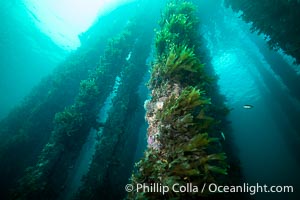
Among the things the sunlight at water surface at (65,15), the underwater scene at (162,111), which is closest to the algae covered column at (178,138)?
the underwater scene at (162,111)

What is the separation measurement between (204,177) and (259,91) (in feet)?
63.8

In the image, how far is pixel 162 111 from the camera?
184 inches

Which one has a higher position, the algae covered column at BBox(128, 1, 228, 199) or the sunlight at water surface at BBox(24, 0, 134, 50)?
the sunlight at water surface at BBox(24, 0, 134, 50)

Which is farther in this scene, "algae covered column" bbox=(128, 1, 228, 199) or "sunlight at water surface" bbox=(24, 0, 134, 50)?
"sunlight at water surface" bbox=(24, 0, 134, 50)

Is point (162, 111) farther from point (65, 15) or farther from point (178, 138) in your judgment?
point (65, 15)

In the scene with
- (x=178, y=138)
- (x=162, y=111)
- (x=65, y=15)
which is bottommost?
(x=178, y=138)

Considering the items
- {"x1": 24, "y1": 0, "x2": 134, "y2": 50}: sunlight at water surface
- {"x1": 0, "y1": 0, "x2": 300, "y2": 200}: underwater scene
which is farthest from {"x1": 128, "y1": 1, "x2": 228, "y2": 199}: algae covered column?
{"x1": 24, "y1": 0, "x2": 134, "y2": 50}: sunlight at water surface

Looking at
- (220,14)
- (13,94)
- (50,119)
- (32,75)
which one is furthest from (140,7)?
(13,94)

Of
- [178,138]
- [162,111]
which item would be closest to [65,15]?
[162,111]

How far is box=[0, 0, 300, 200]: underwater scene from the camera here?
4023 mm

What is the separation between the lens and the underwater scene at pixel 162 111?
402 centimetres

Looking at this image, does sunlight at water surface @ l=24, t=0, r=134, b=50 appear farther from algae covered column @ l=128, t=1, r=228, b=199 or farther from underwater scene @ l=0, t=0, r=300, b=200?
algae covered column @ l=128, t=1, r=228, b=199

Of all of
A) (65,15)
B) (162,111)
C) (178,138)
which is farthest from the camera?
(65,15)

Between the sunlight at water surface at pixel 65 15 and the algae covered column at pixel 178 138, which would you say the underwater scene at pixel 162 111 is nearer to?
the algae covered column at pixel 178 138
